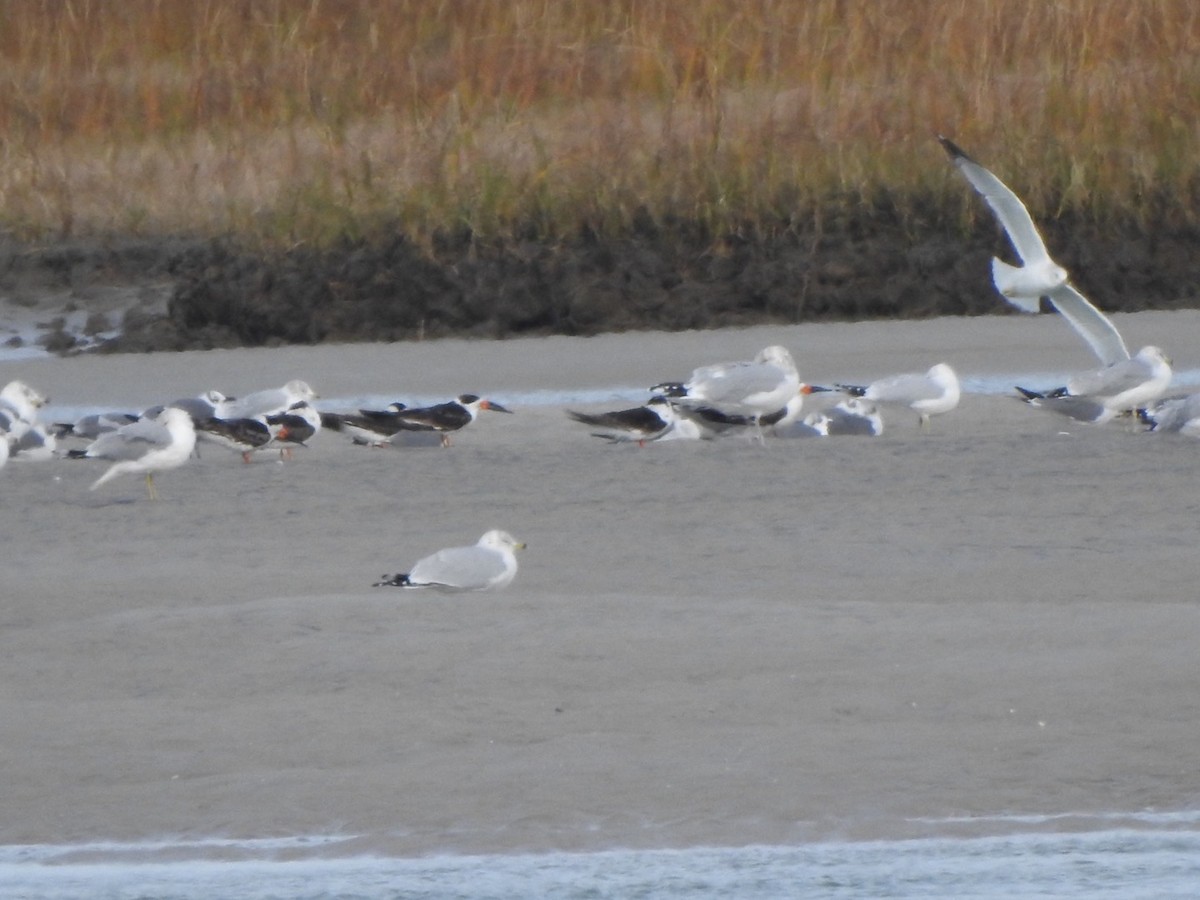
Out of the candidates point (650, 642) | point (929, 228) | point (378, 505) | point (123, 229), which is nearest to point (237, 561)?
point (378, 505)

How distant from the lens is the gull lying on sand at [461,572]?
624 cm

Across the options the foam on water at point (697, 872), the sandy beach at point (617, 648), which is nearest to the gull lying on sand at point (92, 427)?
the sandy beach at point (617, 648)

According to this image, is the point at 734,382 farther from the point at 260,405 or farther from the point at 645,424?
the point at 260,405

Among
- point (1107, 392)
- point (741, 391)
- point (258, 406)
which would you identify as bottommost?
→ point (258, 406)

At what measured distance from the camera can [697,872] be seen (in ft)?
14.0

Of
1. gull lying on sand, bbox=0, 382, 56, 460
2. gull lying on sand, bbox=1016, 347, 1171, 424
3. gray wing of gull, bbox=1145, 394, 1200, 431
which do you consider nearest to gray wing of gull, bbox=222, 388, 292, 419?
gull lying on sand, bbox=0, 382, 56, 460

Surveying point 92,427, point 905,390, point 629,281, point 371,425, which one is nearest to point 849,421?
point 905,390

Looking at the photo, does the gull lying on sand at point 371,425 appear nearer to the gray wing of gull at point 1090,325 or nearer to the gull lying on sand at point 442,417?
Answer: the gull lying on sand at point 442,417

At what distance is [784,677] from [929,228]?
9.60 metres

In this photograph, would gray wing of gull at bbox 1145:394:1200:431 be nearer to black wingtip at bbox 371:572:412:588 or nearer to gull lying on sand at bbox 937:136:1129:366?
gull lying on sand at bbox 937:136:1129:366

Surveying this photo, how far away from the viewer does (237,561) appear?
7.12 metres

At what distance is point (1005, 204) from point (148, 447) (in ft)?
13.6

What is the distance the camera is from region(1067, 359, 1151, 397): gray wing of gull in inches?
384

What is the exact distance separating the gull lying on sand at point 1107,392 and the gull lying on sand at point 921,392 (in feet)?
1.40
